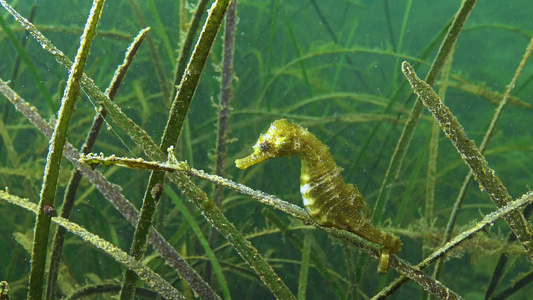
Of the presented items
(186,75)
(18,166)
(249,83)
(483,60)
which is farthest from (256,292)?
(483,60)

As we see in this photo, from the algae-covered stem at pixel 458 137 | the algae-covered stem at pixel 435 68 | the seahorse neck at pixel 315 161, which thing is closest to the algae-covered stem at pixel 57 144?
the seahorse neck at pixel 315 161

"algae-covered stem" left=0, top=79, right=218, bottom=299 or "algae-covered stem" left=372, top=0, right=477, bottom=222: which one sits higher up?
"algae-covered stem" left=372, top=0, right=477, bottom=222

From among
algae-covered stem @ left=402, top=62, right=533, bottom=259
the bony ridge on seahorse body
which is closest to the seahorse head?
the bony ridge on seahorse body

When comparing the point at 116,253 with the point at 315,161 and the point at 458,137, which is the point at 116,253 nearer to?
the point at 315,161

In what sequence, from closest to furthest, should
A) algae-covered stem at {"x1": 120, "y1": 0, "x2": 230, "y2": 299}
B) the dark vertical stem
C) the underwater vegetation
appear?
algae-covered stem at {"x1": 120, "y1": 0, "x2": 230, "y2": 299}, the underwater vegetation, the dark vertical stem

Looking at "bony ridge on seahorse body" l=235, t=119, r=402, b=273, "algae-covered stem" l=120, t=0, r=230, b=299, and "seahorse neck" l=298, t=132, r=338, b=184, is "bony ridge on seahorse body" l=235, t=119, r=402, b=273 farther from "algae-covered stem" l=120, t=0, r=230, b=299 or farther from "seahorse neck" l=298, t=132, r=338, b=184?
"algae-covered stem" l=120, t=0, r=230, b=299

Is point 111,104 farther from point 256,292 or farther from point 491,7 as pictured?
point 491,7

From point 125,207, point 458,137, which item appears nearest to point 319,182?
point 458,137

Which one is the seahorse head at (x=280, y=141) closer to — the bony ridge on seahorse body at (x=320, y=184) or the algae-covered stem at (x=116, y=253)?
the bony ridge on seahorse body at (x=320, y=184)

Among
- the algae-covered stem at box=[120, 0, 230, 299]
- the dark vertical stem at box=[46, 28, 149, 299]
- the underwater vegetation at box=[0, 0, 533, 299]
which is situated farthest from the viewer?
the dark vertical stem at box=[46, 28, 149, 299]
